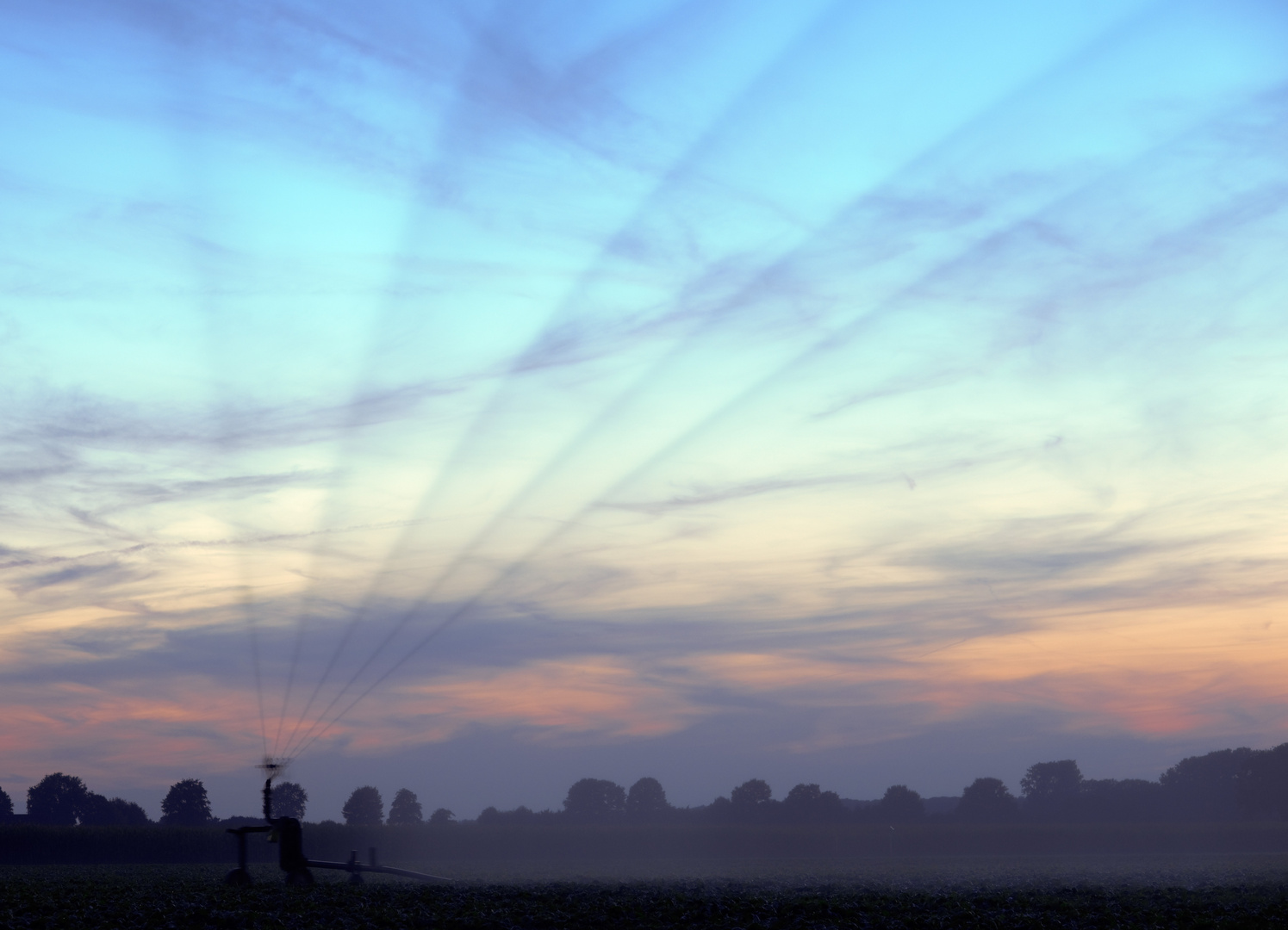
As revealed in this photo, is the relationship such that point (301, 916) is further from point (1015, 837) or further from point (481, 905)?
point (1015, 837)

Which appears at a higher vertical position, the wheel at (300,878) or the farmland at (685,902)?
the wheel at (300,878)

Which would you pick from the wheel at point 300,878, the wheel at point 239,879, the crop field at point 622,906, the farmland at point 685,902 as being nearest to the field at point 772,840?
the farmland at point 685,902

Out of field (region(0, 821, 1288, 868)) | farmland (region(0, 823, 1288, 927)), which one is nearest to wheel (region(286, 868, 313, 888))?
farmland (region(0, 823, 1288, 927))

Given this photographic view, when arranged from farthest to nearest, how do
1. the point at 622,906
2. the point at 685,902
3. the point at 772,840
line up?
the point at 772,840 < the point at 685,902 < the point at 622,906

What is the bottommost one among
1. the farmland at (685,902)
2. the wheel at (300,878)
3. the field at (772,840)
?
the field at (772,840)

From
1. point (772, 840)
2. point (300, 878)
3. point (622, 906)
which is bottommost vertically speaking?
point (772, 840)

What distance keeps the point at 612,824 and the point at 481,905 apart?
139244 mm

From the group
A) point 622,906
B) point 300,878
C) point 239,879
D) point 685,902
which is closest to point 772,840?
point 300,878

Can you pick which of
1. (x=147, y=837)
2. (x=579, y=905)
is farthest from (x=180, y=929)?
(x=147, y=837)

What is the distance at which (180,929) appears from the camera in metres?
36.5

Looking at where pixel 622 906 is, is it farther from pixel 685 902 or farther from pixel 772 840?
pixel 772 840

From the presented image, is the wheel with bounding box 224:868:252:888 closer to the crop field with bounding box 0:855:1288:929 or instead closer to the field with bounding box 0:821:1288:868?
the crop field with bounding box 0:855:1288:929

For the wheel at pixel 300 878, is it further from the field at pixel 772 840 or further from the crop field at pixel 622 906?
the field at pixel 772 840

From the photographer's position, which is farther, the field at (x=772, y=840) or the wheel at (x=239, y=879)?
the field at (x=772, y=840)
